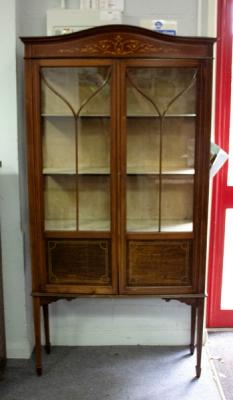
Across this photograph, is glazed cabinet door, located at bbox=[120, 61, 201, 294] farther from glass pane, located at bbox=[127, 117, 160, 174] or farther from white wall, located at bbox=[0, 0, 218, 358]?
white wall, located at bbox=[0, 0, 218, 358]

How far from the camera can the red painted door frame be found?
2469 mm

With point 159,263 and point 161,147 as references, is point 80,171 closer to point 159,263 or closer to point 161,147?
point 161,147

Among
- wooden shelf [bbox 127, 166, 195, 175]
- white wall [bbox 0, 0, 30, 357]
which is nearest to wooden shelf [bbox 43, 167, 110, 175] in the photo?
wooden shelf [bbox 127, 166, 195, 175]

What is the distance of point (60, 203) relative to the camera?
2154mm

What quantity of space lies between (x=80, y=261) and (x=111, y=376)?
2.38 feet

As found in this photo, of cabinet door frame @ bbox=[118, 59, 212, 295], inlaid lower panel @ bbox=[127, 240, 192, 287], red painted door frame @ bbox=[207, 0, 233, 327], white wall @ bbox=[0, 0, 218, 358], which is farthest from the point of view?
red painted door frame @ bbox=[207, 0, 233, 327]

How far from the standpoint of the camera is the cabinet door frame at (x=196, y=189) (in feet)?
6.44

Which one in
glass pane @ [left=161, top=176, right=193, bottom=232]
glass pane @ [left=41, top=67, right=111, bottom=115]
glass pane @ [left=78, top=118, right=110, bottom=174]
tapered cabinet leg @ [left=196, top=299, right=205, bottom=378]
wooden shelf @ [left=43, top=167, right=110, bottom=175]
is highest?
glass pane @ [left=41, top=67, right=111, bottom=115]

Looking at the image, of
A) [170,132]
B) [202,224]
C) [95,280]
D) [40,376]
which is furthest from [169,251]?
[40,376]

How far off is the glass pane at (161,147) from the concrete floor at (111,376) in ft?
2.92

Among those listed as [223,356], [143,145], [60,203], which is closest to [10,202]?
[60,203]

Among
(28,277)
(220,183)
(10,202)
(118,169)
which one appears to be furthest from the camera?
(220,183)

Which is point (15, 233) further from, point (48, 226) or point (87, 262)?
point (87, 262)

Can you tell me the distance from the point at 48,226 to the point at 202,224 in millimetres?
861
